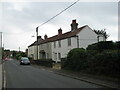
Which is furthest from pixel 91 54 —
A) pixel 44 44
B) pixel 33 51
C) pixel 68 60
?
pixel 33 51

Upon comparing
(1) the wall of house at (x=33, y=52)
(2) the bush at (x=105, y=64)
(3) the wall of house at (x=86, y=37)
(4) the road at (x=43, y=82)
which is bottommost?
(4) the road at (x=43, y=82)

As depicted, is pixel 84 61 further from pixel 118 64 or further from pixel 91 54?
pixel 118 64

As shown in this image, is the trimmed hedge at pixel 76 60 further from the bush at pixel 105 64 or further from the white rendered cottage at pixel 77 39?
the white rendered cottage at pixel 77 39

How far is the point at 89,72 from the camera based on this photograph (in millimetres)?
20188

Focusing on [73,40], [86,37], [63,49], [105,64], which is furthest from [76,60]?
[63,49]

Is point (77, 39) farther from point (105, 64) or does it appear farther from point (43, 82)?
point (43, 82)

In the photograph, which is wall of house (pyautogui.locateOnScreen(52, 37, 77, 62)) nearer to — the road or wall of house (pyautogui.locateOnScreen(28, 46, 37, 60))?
the road

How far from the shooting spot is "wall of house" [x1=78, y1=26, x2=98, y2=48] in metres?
49.4

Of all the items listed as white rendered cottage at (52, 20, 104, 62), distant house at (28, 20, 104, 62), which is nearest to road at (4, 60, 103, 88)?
distant house at (28, 20, 104, 62)

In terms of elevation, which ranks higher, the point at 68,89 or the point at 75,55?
the point at 75,55

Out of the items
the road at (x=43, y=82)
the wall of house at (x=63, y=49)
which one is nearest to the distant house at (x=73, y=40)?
the wall of house at (x=63, y=49)

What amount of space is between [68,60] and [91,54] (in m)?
6.43

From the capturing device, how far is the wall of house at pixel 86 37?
4938 cm

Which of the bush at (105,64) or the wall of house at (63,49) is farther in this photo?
the wall of house at (63,49)
